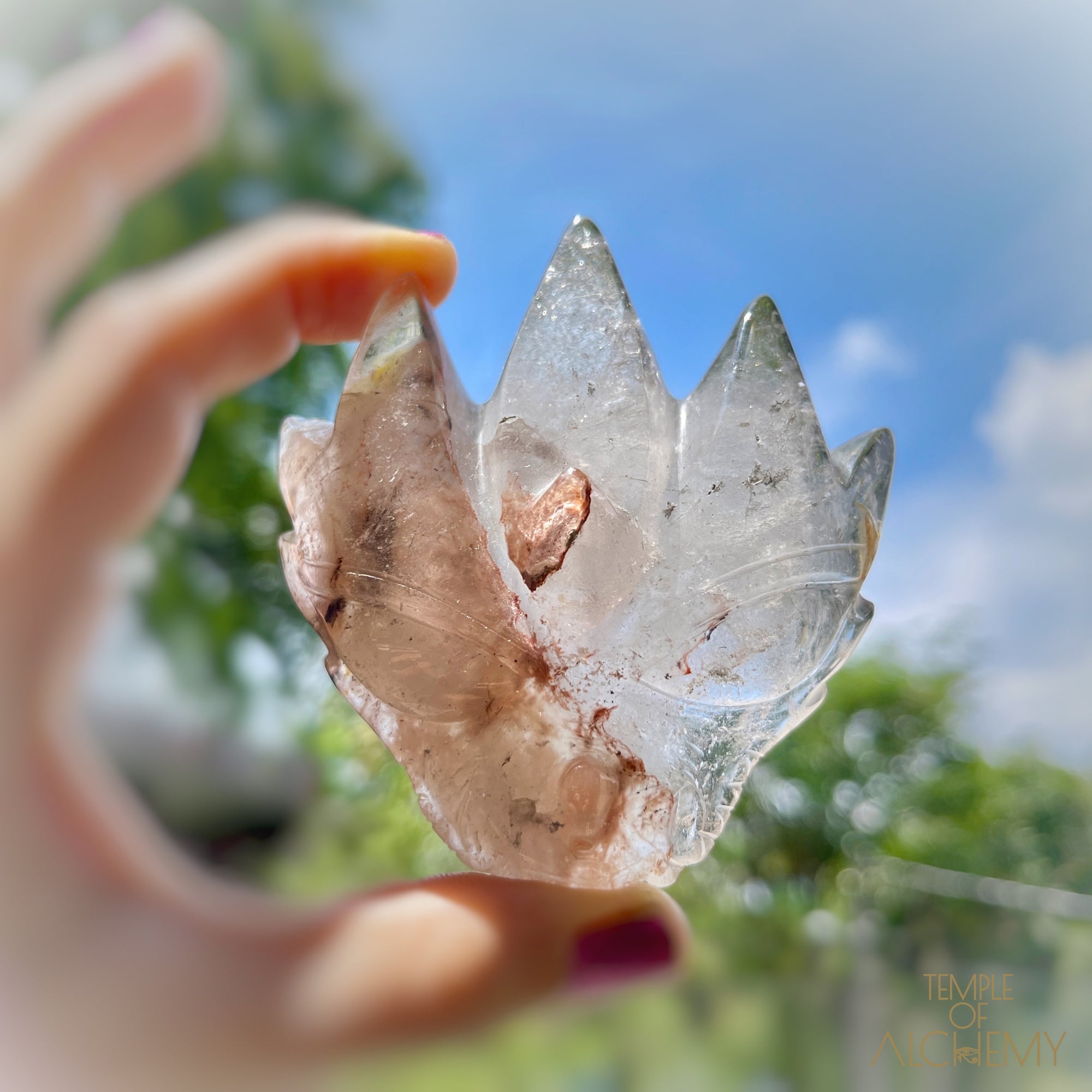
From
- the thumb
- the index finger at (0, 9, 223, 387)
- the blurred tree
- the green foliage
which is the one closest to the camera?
the thumb

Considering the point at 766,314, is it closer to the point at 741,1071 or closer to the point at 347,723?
the point at 347,723

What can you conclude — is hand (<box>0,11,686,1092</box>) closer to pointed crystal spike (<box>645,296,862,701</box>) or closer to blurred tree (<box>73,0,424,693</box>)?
pointed crystal spike (<box>645,296,862,701</box>)

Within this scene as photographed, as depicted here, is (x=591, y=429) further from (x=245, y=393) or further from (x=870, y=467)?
(x=245, y=393)

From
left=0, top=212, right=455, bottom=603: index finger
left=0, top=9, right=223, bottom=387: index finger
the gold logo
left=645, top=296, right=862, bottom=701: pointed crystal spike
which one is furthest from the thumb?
the gold logo

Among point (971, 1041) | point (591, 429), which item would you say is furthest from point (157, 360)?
point (971, 1041)

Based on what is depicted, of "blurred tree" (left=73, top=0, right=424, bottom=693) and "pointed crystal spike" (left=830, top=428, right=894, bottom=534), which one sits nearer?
"pointed crystal spike" (left=830, top=428, right=894, bottom=534)

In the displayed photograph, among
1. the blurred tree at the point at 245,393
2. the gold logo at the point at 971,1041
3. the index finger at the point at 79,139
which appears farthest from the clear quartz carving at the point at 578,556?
the blurred tree at the point at 245,393

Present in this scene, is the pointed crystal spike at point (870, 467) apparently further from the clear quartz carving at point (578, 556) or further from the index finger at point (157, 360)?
the index finger at point (157, 360)

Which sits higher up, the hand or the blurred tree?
the blurred tree
